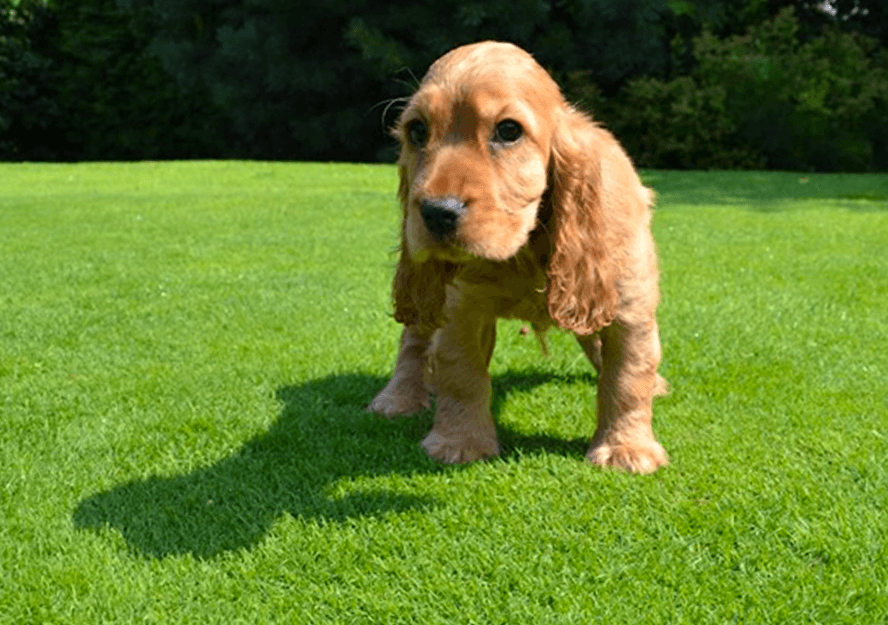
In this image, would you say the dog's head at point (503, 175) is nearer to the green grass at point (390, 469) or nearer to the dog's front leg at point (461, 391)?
the dog's front leg at point (461, 391)

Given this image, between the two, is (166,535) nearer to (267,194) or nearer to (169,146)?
(267,194)

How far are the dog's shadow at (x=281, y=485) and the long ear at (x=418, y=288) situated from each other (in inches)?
20.8

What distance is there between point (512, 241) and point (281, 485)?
3.98 ft

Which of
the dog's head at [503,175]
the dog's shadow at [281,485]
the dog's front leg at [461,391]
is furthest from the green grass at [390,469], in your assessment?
the dog's head at [503,175]

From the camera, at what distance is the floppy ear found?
308 centimetres

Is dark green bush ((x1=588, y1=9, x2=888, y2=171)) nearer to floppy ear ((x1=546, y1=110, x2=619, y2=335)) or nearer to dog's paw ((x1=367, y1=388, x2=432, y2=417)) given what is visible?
dog's paw ((x1=367, y1=388, x2=432, y2=417))

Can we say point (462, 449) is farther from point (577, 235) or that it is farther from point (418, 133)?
point (418, 133)

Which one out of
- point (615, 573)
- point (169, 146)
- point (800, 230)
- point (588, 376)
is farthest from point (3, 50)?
point (615, 573)

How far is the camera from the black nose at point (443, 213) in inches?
104

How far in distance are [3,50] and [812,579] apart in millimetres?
27386

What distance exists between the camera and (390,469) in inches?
136

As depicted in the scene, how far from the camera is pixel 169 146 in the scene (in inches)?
1099

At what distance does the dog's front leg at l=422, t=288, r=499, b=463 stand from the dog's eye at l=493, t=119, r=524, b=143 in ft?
2.65

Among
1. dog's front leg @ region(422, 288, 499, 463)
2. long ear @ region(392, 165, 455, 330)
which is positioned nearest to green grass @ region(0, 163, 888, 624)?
dog's front leg @ region(422, 288, 499, 463)
